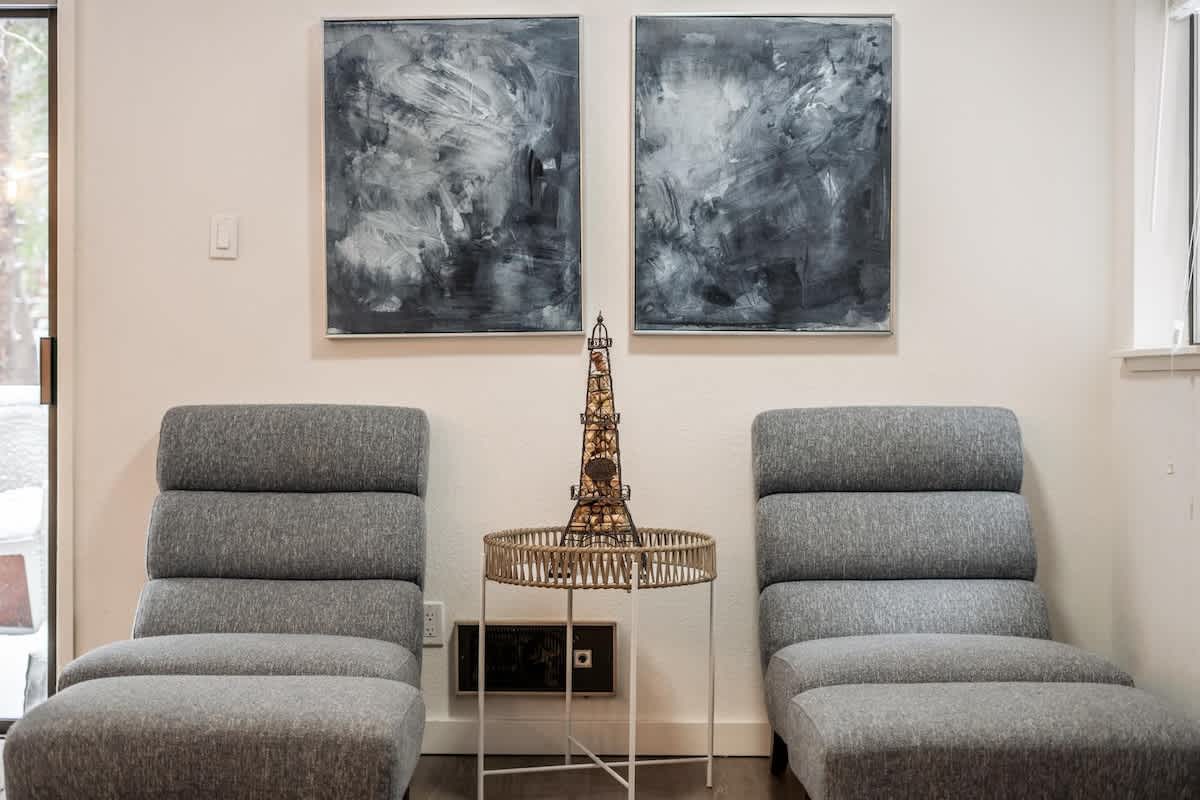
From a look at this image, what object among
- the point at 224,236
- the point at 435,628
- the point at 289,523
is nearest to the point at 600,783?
the point at 435,628

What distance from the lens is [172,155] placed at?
2.97 m

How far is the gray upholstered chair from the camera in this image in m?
1.91

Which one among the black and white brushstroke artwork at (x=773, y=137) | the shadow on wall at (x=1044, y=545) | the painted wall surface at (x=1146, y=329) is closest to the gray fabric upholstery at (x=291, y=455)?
the black and white brushstroke artwork at (x=773, y=137)

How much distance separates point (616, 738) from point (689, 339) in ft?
3.27

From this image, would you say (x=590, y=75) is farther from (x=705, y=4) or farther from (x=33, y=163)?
(x=33, y=163)

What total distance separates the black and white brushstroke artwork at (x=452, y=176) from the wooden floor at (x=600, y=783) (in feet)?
3.45

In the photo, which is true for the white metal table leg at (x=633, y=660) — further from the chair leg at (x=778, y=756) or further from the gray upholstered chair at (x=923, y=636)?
the chair leg at (x=778, y=756)

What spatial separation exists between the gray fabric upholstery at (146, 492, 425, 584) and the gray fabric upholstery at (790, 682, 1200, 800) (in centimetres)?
108

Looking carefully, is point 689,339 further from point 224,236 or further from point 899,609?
point 224,236

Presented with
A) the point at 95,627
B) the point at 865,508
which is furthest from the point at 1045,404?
the point at 95,627

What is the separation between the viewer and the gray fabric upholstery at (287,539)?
2633 mm

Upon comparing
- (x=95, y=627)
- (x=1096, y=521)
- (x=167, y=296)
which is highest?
(x=167, y=296)

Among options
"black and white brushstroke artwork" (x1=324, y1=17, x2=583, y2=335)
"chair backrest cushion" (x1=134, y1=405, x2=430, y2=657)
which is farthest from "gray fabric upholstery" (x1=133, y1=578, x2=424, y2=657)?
"black and white brushstroke artwork" (x1=324, y1=17, x2=583, y2=335)

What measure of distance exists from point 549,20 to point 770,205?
27.8 inches
